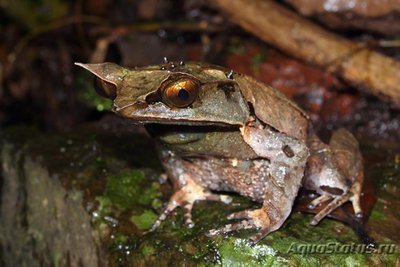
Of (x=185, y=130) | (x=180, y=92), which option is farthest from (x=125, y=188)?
(x=180, y=92)

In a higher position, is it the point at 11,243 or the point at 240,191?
the point at 240,191

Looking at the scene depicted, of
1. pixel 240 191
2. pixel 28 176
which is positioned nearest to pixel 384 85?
pixel 240 191

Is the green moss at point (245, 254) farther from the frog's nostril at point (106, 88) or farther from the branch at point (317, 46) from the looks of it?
the branch at point (317, 46)

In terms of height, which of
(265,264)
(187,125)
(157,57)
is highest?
(187,125)

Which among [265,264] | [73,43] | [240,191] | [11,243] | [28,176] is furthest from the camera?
[73,43]

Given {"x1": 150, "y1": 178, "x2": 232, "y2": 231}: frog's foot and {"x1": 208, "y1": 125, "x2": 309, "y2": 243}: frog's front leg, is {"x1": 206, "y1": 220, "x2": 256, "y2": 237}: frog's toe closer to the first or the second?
{"x1": 208, "y1": 125, "x2": 309, "y2": 243}: frog's front leg

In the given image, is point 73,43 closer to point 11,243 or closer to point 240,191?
point 11,243

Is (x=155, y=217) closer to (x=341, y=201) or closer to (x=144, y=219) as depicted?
(x=144, y=219)
